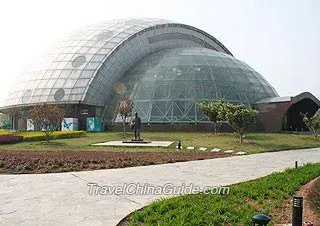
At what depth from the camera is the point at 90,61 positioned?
45469 millimetres

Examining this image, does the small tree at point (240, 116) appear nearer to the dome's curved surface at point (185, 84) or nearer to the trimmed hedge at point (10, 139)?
the dome's curved surface at point (185, 84)

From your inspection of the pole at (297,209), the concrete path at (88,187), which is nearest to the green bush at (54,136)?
the concrete path at (88,187)

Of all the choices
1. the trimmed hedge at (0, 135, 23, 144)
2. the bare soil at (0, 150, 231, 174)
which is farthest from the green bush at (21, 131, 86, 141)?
the bare soil at (0, 150, 231, 174)

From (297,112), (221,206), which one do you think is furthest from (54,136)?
(297,112)

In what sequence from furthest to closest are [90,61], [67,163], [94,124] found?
[90,61], [94,124], [67,163]

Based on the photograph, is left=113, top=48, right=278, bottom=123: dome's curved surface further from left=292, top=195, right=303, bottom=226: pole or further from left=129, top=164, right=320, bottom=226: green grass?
left=292, top=195, right=303, bottom=226: pole

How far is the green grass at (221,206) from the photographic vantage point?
6.69m

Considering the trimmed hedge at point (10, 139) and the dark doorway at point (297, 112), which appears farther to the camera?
the dark doorway at point (297, 112)

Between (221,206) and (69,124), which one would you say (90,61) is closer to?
(69,124)

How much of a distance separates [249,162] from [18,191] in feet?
33.6

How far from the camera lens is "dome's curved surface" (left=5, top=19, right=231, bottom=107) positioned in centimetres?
4328

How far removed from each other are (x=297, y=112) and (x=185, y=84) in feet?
50.5

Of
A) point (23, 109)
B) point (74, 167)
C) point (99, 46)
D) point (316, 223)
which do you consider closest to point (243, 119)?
point (74, 167)

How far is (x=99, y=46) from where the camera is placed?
4747 centimetres
